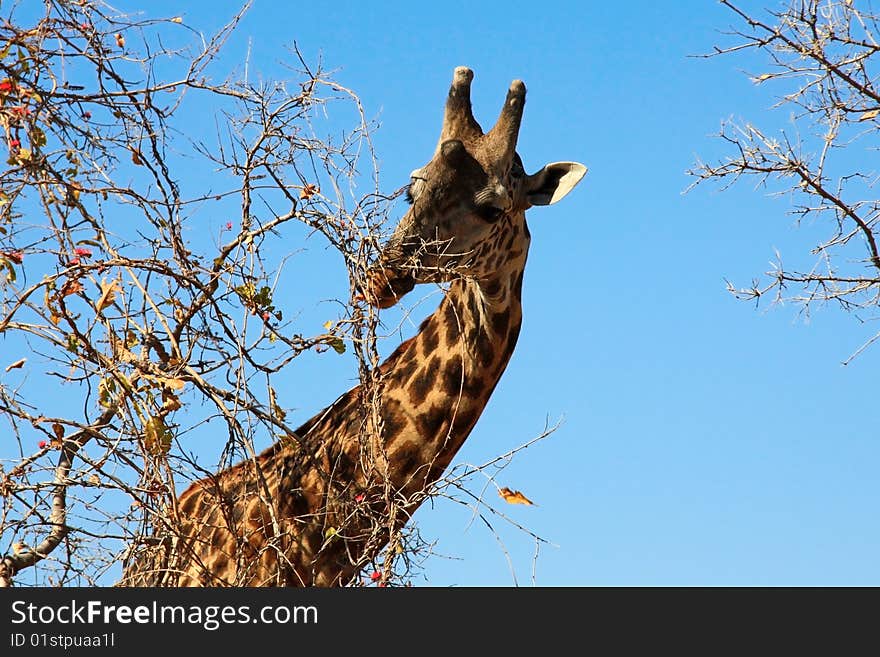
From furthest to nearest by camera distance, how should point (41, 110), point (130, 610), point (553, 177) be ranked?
1. point (553, 177)
2. point (41, 110)
3. point (130, 610)

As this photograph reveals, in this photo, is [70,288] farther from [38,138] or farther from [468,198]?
[468,198]

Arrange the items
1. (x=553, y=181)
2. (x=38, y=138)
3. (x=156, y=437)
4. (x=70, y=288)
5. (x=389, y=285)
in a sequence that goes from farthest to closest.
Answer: (x=553, y=181)
(x=389, y=285)
(x=38, y=138)
(x=70, y=288)
(x=156, y=437)

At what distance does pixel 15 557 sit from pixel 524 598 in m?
2.31

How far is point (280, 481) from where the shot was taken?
23.8ft

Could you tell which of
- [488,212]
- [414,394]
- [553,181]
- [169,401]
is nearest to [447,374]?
[414,394]

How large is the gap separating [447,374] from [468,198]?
1028 millimetres

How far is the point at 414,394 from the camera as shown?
25.0 ft

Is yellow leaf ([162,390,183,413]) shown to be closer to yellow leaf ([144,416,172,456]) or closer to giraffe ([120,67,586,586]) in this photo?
yellow leaf ([144,416,172,456])

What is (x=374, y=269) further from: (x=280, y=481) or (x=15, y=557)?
(x=15, y=557)

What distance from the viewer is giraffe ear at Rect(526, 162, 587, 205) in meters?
8.22

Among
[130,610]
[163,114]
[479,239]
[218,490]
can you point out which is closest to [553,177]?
[479,239]

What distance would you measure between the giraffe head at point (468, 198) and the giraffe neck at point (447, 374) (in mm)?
203

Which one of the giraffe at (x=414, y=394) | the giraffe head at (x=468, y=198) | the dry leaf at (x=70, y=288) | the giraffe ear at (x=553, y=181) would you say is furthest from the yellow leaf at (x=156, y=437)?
the giraffe ear at (x=553, y=181)

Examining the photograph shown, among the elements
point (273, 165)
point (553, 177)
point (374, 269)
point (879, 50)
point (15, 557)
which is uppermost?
point (879, 50)
